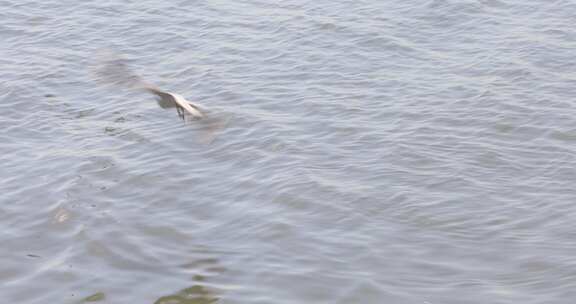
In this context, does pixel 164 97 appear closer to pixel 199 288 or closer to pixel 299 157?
pixel 199 288

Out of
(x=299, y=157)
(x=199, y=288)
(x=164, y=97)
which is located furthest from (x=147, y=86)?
(x=299, y=157)

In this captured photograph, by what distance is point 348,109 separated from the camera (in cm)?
1011

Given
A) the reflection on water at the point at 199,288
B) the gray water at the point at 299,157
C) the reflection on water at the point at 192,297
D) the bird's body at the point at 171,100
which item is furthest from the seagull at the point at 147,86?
the reflection on water at the point at 192,297

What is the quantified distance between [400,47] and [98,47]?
156 inches

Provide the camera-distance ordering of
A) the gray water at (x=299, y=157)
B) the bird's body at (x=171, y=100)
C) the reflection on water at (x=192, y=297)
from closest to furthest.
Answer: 1. the reflection on water at (x=192, y=297)
2. the gray water at (x=299, y=157)
3. the bird's body at (x=171, y=100)

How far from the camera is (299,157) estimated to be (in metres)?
9.06

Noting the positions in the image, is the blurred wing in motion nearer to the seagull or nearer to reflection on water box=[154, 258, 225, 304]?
the seagull

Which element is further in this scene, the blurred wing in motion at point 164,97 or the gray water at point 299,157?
the blurred wing in motion at point 164,97

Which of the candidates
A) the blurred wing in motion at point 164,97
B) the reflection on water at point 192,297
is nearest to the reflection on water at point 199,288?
the reflection on water at point 192,297

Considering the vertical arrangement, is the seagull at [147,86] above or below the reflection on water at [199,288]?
above

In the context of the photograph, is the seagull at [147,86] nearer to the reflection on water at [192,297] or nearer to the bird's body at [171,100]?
the bird's body at [171,100]

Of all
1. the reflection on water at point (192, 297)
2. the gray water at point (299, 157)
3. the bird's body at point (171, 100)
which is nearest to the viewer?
the reflection on water at point (192, 297)

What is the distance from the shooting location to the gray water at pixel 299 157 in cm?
695

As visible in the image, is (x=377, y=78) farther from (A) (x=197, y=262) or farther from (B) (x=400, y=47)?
(A) (x=197, y=262)
